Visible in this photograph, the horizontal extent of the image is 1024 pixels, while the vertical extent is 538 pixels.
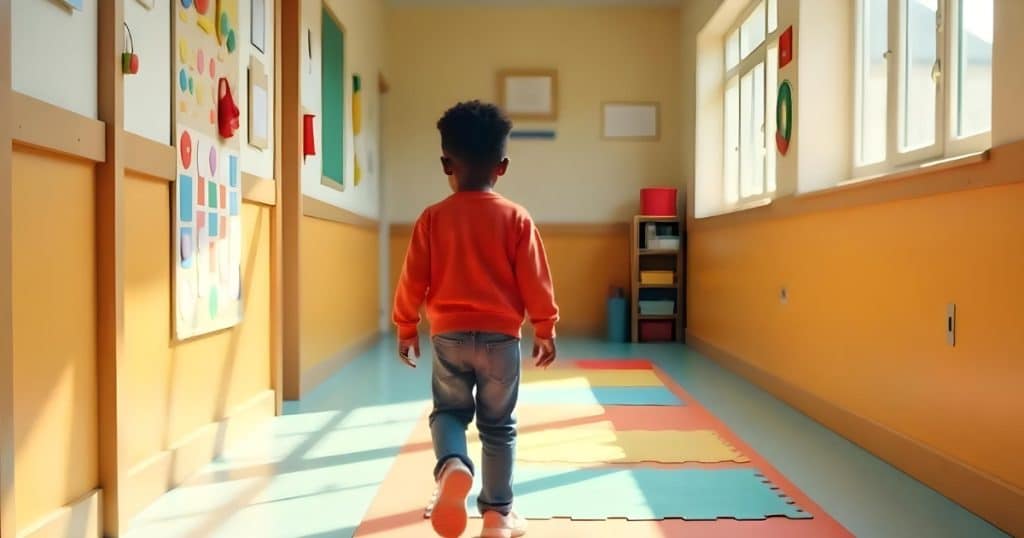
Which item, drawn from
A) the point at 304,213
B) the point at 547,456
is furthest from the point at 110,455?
the point at 304,213

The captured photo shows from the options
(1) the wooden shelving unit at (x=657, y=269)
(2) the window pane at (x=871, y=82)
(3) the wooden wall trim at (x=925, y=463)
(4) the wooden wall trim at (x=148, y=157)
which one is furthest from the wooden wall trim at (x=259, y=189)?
(1) the wooden shelving unit at (x=657, y=269)

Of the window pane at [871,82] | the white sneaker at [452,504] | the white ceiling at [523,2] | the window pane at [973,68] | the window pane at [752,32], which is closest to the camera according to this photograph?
the white sneaker at [452,504]

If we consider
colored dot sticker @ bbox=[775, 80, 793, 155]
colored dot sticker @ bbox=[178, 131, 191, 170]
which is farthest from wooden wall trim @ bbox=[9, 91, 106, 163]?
colored dot sticker @ bbox=[775, 80, 793, 155]

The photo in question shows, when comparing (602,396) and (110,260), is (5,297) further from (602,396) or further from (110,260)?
(602,396)

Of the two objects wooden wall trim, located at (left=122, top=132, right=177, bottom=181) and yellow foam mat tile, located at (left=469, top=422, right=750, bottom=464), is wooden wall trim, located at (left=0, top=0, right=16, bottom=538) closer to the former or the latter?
wooden wall trim, located at (left=122, top=132, right=177, bottom=181)

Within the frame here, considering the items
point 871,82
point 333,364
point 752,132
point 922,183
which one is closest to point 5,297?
point 922,183

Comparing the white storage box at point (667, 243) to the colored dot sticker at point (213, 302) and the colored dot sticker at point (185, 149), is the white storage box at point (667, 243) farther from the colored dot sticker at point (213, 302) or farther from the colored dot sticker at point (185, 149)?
the colored dot sticker at point (185, 149)

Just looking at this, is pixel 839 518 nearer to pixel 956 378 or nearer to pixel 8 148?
pixel 956 378

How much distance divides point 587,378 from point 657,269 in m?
2.10

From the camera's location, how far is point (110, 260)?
6.04ft

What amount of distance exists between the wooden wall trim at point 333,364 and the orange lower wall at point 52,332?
6.29 ft

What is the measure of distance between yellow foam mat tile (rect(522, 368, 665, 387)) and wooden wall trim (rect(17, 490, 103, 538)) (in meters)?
2.49

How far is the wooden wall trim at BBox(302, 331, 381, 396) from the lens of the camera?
12.5 ft

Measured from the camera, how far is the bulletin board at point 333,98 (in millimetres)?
4242
